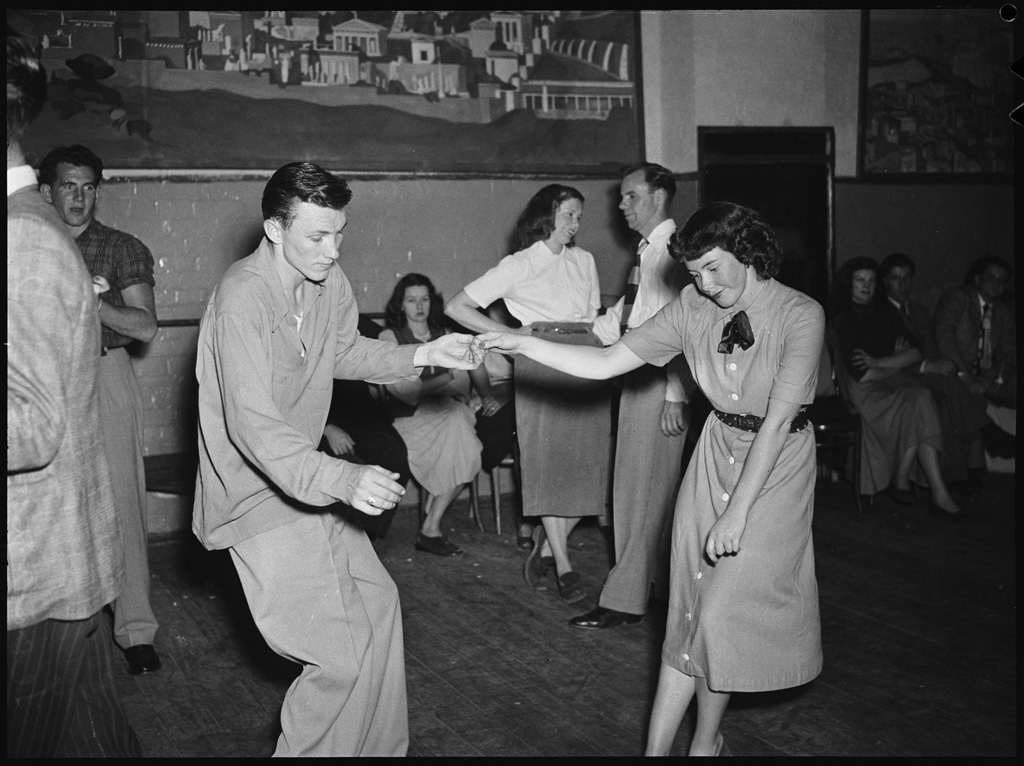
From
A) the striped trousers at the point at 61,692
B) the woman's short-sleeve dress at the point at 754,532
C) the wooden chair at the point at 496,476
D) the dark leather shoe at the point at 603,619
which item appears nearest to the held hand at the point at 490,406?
the wooden chair at the point at 496,476

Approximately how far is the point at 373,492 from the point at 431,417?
3.39 m

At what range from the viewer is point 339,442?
17.6 ft

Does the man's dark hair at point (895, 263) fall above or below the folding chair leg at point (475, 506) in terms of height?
above

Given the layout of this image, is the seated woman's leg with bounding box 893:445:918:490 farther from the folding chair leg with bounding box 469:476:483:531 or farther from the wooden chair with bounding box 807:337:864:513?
the folding chair leg with bounding box 469:476:483:531

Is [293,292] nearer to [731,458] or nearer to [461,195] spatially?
[731,458]

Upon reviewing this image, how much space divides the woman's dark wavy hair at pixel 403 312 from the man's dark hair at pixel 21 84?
383 centimetres

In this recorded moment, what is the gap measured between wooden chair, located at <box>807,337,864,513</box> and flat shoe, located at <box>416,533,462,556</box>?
220 centimetres

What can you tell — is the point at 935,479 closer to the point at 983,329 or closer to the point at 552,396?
the point at 983,329

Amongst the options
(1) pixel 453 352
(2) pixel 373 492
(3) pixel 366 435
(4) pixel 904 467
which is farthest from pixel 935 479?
(2) pixel 373 492

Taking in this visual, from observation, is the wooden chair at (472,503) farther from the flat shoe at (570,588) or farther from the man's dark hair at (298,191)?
the man's dark hair at (298,191)

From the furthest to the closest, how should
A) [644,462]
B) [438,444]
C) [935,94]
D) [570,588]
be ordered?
[935,94] < [438,444] < [570,588] < [644,462]

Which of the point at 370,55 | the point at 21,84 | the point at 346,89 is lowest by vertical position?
the point at 21,84

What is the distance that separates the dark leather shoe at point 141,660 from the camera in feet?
12.9

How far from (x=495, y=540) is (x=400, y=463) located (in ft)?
2.34
